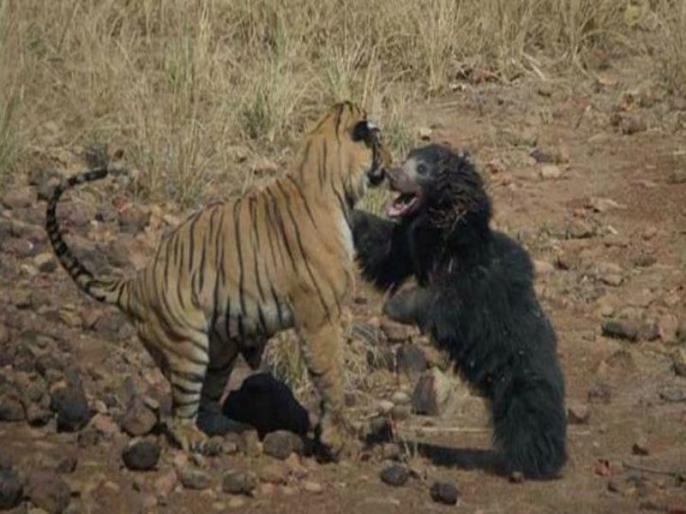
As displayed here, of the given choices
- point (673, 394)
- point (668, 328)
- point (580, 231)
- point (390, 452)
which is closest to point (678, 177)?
point (580, 231)

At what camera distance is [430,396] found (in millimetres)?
8492

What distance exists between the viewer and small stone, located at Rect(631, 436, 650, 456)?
26.3 ft

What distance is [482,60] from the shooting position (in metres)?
12.7

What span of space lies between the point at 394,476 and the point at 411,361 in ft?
5.08

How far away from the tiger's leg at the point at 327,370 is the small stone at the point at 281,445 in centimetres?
14

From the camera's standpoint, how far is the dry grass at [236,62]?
10727mm

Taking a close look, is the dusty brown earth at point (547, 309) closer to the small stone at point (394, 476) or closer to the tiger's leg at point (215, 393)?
the small stone at point (394, 476)

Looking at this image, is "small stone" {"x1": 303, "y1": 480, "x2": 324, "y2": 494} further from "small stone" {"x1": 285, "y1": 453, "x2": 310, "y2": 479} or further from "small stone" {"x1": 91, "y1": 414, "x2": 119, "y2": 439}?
"small stone" {"x1": 91, "y1": 414, "x2": 119, "y2": 439}

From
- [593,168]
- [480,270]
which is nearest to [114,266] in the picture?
[480,270]

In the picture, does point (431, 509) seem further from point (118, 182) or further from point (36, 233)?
point (118, 182)

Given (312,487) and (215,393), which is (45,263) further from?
(312,487)

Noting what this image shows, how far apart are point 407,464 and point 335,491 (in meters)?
0.45

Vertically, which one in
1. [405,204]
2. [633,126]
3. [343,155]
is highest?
[343,155]

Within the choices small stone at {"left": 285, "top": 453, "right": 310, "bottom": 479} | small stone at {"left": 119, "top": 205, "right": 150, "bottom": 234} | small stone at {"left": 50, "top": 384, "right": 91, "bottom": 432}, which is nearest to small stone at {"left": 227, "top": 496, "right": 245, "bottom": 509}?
small stone at {"left": 285, "top": 453, "right": 310, "bottom": 479}
